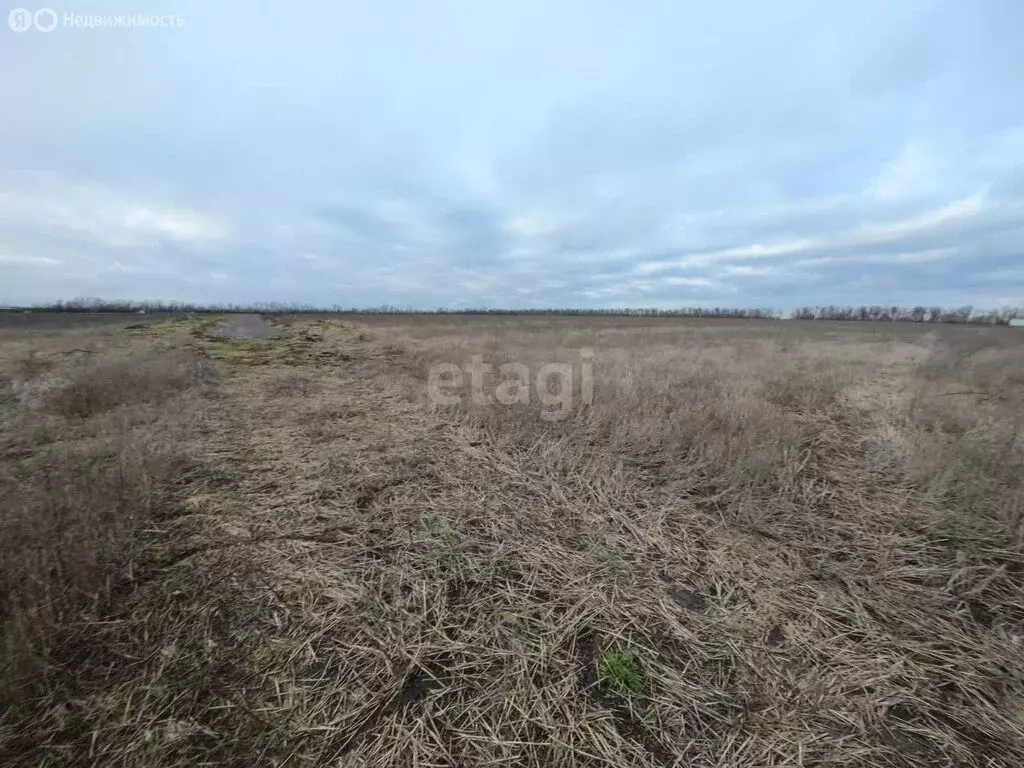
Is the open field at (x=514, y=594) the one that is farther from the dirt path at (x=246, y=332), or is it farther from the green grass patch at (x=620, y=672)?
the dirt path at (x=246, y=332)

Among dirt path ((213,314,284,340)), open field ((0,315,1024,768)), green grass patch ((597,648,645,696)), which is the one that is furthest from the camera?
dirt path ((213,314,284,340))

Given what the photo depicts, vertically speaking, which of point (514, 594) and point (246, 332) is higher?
point (246, 332)

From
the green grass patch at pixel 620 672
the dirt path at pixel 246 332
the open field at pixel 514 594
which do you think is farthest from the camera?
the dirt path at pixel 246 332

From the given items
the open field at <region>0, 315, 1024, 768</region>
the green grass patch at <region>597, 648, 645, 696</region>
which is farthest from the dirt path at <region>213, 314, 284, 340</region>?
the green grass patch at <region>597, 648, 645, 696</region>

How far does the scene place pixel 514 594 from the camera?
10.1 feet

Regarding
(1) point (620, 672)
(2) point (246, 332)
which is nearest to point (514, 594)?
(1) point (620, 672)

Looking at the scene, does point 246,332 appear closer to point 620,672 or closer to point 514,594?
point 514,594

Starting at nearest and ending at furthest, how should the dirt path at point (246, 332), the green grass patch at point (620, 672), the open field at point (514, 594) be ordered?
the open field at point (514, 594) → the green grass patch at point (620, 672) → the dirt path at point (246, 332)

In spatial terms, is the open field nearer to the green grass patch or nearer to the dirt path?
the green grass patch

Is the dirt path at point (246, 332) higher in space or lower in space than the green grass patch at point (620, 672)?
higher

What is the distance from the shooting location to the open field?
2.12 m

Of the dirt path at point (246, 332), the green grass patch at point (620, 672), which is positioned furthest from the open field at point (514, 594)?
the dirt path at point (246, 332)

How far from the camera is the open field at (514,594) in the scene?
6.95 ft

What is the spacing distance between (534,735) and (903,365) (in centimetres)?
1912
